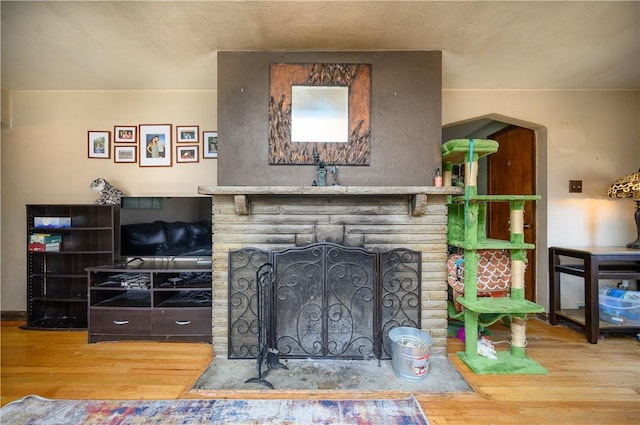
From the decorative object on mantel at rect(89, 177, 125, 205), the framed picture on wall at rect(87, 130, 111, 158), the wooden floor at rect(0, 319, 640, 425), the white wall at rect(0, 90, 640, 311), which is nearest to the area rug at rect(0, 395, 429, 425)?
the wooden floor at rect(0, 319, 640, 425)

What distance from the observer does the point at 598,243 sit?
9.21ft

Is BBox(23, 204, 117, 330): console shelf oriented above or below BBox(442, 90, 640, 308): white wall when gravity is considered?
below

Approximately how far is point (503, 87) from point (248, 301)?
3.13 m

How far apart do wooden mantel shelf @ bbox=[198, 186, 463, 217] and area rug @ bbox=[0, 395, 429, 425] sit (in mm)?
1233

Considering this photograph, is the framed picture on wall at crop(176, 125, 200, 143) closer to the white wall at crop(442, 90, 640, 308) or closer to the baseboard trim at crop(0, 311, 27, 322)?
the baseboard trim at crop(0, 311, 27, 322)

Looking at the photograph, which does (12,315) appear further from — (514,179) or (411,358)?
(514,179)

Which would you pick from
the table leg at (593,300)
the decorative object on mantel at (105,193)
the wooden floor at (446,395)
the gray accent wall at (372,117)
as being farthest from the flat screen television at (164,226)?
the table leg at (593,300)

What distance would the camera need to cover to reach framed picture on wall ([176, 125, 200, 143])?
2840mm

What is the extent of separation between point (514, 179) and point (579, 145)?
633 millimetres

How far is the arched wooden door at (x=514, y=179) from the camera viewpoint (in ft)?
9.86

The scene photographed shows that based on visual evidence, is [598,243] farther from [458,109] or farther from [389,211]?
[389,211]

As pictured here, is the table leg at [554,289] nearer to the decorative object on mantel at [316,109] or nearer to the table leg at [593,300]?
the table leg at [593,300]

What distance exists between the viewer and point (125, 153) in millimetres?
2861

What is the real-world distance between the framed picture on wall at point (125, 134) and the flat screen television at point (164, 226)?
701 mm
